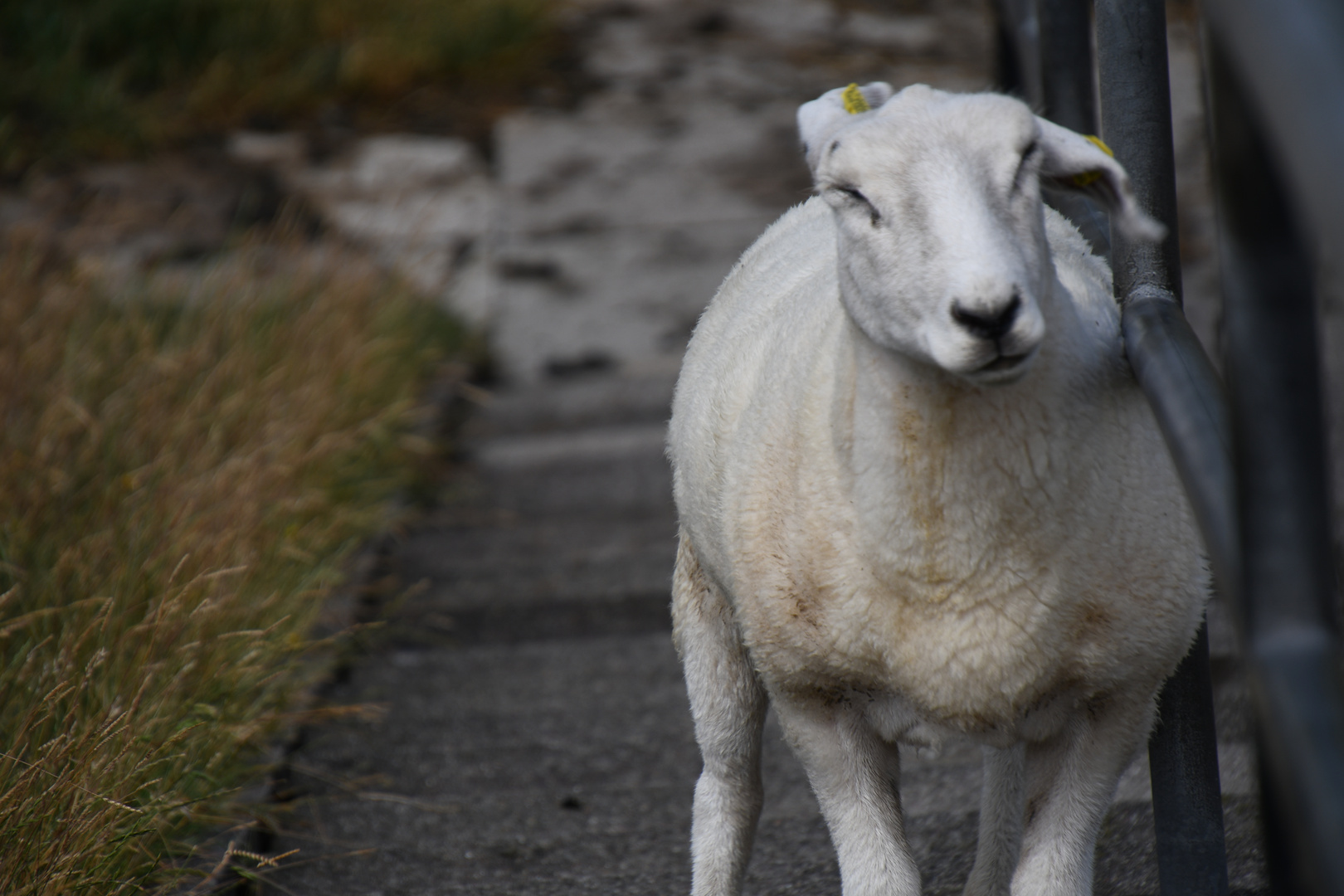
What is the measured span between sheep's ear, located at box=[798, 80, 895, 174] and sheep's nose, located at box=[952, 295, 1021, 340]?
38 centimetres

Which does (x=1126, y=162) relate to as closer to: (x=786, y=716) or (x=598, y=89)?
(x=786, y=716)

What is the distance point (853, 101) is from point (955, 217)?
41 centimetres

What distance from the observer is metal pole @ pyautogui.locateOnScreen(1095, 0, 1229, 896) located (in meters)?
2.01

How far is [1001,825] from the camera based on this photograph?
2305mm

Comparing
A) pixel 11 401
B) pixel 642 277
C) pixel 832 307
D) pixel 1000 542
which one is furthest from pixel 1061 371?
pixel 642 277

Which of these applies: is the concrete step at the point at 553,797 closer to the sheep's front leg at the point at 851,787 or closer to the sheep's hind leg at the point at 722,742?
the sheep's hind leg at the point at 722,742

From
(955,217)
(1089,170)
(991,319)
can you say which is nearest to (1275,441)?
(991,319)

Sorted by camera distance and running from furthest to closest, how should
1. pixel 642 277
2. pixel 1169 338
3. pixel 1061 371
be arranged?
pixel 642 277
pixel 1061 371
pixel 1169 338

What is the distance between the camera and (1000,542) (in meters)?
1.80

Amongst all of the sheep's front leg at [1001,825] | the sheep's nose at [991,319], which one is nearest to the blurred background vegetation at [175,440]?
the sheep's front leg at [1001,825]

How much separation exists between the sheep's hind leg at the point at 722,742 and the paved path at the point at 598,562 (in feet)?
1.15

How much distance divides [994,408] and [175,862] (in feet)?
6.06

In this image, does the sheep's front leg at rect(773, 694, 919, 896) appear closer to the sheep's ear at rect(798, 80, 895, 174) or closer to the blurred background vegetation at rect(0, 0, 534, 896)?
the sheep's ear at rect(798, 80, 895, 174)

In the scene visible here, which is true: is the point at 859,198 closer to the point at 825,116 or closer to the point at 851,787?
the point at 825,116
